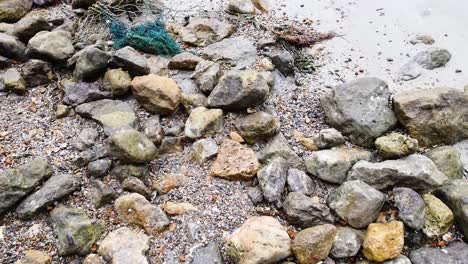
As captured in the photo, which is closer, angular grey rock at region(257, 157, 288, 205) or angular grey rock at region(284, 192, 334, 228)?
angular grey rock at region(284, 192, 334, 228)

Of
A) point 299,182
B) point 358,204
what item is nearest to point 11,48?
point 299,182

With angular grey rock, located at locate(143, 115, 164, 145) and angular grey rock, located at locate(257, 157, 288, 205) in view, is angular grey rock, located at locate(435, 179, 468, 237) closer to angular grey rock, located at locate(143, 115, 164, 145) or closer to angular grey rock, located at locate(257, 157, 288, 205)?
angular grey rock, located at locate(257, 157, 288, 205)

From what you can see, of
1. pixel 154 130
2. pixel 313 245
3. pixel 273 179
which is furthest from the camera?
pixel 154 130

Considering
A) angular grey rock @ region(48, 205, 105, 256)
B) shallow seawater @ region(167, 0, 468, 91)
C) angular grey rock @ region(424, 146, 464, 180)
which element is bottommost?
angular grey rock @ region(48, 205, 105, 256)

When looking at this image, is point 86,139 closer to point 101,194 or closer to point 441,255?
point 101,194

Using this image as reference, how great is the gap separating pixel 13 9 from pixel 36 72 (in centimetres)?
112

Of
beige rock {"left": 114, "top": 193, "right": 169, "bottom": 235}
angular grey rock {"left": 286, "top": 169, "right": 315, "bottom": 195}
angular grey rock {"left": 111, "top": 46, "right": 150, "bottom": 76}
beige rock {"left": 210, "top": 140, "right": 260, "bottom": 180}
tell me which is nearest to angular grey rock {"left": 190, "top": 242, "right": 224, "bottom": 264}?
beige rock {"left": 114, "top": 193, "right": 169, "bottom": 235}

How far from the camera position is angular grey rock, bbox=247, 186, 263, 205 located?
2.71 metres

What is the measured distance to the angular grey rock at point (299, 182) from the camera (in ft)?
9.05

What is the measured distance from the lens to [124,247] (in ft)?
8.01

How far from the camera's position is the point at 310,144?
10.0 ft

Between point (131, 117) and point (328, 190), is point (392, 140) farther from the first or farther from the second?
point (131, 117)

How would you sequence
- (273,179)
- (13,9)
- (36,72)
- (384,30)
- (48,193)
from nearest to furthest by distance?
(48,193) < (273,179) < (36,72) < (384,30) < (13,9)

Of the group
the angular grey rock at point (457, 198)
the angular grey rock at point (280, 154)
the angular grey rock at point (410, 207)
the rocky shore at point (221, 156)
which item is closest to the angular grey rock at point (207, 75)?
the rocky shore at point (221, 156)
